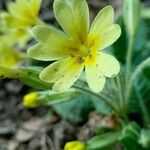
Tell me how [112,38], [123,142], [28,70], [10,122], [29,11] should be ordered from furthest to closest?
[10,122], [29,11], [123,142], [28,70], [112,38]

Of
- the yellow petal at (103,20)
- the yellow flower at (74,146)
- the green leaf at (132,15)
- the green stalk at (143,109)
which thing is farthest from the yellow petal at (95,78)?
the green stalk at (143,109)

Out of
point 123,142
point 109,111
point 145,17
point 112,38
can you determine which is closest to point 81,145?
point 123,142

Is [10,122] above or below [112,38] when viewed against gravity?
below

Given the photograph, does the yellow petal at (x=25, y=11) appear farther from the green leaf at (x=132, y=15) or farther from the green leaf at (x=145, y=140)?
the green leaf at (x=145, y=140)

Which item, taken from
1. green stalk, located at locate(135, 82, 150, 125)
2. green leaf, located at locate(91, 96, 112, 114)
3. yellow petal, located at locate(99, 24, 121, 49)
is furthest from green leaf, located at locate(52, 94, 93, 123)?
yellow petal, located at locate(99, 24, 121, 49)

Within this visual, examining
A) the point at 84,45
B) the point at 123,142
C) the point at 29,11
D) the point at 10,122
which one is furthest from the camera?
the point at 10,122

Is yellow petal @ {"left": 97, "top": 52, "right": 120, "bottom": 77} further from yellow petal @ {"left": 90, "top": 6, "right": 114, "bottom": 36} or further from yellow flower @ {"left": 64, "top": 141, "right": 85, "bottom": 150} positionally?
yellow flower @ {"left": 64, "top": 141, "right": 85, "bottom": 150}

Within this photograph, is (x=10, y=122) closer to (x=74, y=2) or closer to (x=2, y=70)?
(x=2, y=70)
